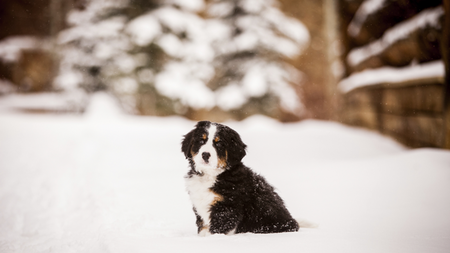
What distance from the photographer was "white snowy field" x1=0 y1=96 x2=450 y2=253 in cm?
290

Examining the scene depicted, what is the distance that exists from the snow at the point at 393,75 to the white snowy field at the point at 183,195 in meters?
1.57

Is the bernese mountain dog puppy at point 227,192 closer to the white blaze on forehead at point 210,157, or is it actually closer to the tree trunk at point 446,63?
the white blaze on forehead at point 210,157

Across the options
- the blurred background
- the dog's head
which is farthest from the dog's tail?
the blurred background

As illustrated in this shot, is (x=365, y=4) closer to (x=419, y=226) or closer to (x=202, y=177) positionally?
(x=419, y=226)

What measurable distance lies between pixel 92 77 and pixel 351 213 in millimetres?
13335

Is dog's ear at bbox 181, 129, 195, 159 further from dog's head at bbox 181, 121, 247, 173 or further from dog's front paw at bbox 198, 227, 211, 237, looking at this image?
dog's front paw at bbox 198, 227, 211, 237

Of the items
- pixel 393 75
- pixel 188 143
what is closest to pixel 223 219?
pixel 188 143

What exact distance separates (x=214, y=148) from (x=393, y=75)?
265 inches

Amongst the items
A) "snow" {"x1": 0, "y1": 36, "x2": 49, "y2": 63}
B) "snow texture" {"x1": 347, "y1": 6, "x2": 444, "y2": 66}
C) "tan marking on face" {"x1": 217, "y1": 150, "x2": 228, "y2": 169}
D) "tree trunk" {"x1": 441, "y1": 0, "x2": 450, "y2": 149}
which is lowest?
"tan marking on face" {"x1": 217, "y1": 150, "x2": 228, "y2": 169}

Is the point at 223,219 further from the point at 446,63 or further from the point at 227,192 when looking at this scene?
the point at 446,63

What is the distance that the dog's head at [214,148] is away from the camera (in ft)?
10.7

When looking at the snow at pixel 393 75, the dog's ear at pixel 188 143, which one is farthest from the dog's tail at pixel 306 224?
the snow at pixel 393 75

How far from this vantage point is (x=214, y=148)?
330 centimetres

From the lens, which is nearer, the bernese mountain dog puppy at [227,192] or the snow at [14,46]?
the bernese mountain dog puppy at [227,192]
